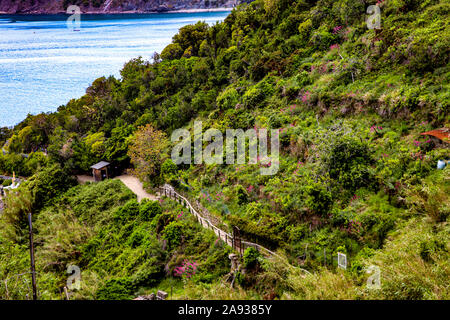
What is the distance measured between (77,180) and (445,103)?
2794 cm

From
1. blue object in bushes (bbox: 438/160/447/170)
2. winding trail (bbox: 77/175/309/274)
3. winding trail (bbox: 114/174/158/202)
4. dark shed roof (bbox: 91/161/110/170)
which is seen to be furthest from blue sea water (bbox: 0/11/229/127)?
blue object in bushes (bbox: 438/160/447/170)

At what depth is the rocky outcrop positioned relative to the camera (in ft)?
322

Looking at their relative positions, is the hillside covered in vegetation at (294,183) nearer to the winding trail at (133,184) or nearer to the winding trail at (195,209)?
the winding trail at (195,209)

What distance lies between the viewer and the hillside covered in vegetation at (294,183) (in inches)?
464

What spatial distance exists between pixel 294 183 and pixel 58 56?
2348 inches

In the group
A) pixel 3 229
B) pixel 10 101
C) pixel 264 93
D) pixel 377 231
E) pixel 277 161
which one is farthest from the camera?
pixel 10 101

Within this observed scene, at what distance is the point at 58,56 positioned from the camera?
6056cm

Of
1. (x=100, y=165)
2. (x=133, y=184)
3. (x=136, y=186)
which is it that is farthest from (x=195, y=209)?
(x=100, y=165)

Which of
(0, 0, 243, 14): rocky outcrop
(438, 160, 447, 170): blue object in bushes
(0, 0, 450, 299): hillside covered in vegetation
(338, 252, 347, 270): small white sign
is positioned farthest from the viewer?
(0, 0, 243, 14): rocky outcrop

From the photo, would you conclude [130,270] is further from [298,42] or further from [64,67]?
[64,67]

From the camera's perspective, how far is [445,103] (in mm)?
14586

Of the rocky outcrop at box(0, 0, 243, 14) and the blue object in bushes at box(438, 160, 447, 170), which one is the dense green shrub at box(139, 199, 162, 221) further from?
the rocky outcrop at box(0, 0, 243, 14)

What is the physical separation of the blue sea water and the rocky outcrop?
17.6m

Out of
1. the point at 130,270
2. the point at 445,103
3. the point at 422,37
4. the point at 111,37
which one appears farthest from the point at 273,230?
the point at 111,37
